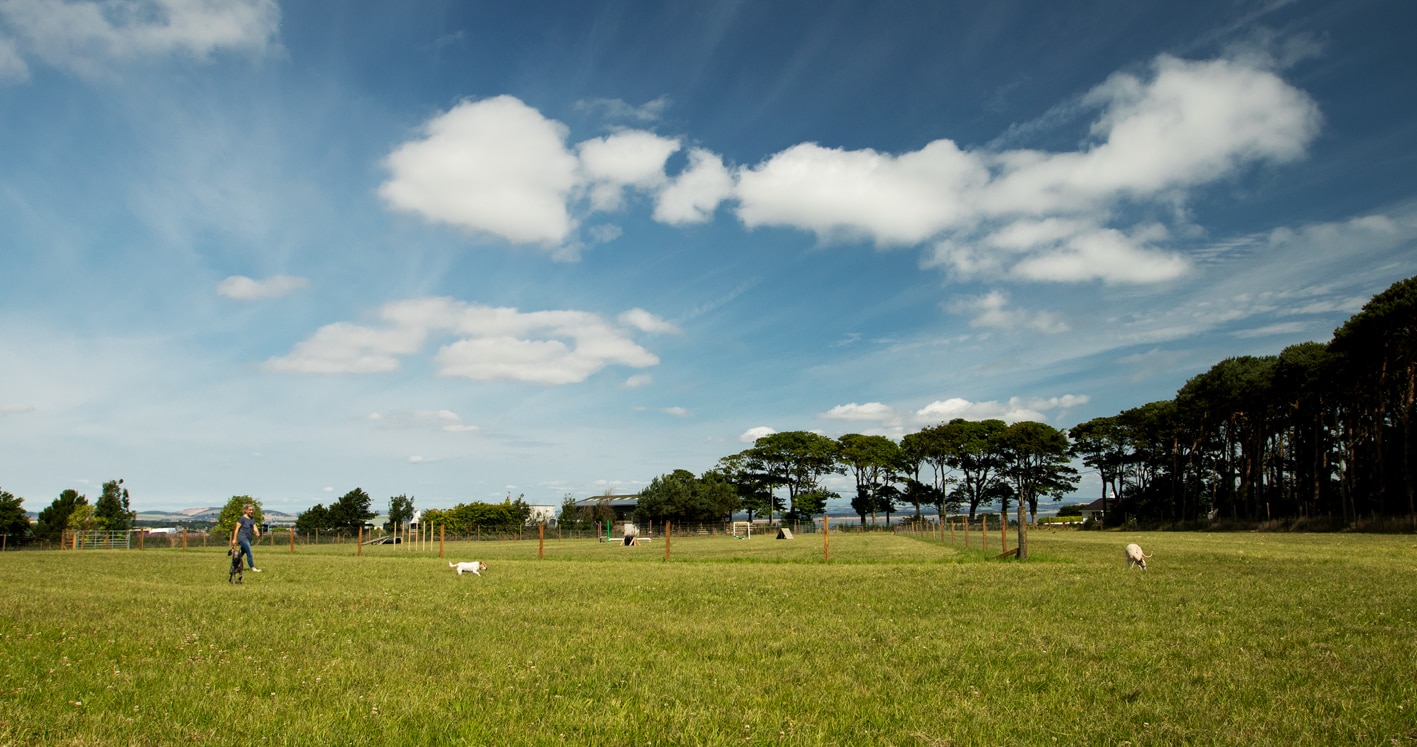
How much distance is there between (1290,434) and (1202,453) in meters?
12.4

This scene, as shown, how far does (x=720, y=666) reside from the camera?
271 inches

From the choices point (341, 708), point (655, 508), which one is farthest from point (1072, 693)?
point (655, 508)

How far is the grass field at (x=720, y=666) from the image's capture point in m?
4.98

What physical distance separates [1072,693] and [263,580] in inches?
640

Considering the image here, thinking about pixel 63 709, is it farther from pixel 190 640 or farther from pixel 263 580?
pixel 263 580

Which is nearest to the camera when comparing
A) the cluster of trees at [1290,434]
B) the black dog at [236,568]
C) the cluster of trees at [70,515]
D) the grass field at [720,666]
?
the grass field at [720,666]

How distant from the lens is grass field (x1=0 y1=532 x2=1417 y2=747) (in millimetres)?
4980

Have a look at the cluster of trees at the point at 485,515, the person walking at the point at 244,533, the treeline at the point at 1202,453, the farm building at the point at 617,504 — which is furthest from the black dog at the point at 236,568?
the farm building at the point at 617,504

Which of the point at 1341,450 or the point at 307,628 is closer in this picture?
the point at 307,628

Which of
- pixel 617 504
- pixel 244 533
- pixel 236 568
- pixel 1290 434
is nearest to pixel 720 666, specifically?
pixel 236 568

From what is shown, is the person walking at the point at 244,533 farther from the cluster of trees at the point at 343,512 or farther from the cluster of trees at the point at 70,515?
the cluster of trees at the point at 343,512

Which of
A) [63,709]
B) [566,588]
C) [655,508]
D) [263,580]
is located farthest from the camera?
[655,508]

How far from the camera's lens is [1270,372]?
56188 mm

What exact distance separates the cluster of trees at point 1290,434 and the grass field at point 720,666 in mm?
40660
